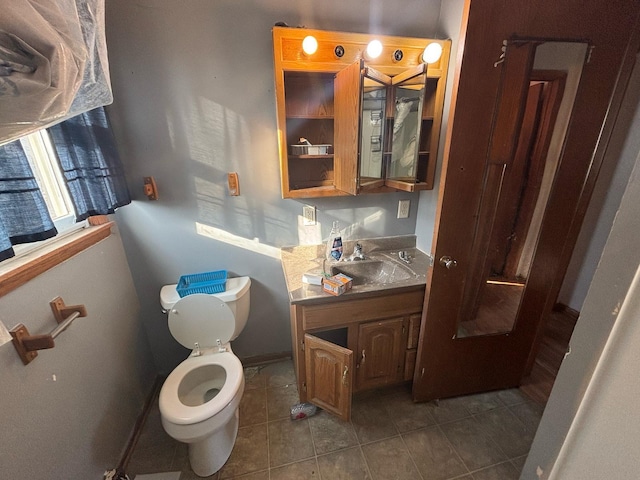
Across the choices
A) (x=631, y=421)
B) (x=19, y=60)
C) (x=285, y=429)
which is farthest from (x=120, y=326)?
(x=631, y=421)

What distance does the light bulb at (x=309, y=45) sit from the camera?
1196 millimetres

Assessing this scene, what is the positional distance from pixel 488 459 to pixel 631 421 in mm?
1423

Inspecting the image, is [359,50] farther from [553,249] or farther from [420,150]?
[553,249]

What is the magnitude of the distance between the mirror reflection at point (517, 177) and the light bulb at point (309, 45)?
811 millimetres

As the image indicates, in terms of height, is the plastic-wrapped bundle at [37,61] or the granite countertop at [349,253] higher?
the plastic-wrapped bundle at [37,61]

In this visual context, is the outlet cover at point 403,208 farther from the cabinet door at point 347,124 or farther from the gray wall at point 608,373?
the gray wall at point 608,373

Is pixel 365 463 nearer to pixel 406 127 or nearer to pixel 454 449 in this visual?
pixel 454 449

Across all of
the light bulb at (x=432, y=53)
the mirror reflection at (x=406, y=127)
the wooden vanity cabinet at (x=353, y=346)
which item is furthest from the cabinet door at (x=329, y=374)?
the light bulb at (x=432, y=53)

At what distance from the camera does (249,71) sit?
1.35m

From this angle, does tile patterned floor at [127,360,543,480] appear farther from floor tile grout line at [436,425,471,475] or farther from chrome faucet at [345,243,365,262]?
chrome faucet at [345,243,365,262]

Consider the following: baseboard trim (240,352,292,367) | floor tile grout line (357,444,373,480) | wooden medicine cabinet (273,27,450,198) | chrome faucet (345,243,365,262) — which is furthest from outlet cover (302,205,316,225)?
floor tile grout line (357,444,373,480)

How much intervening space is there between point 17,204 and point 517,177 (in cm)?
193

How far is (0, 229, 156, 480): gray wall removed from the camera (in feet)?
2.60

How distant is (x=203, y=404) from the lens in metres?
1.21
